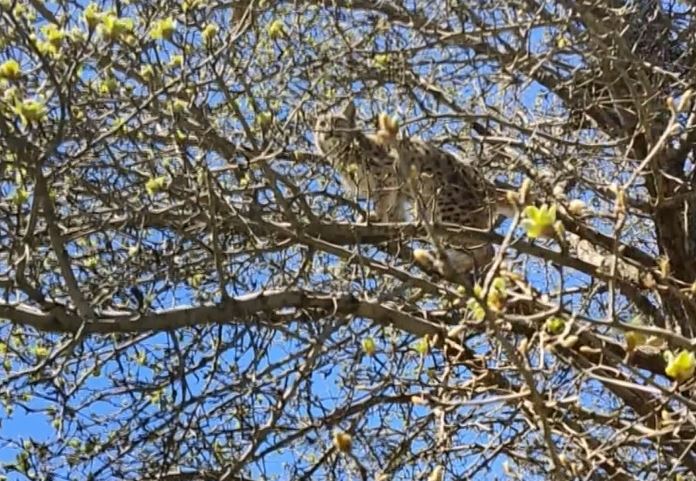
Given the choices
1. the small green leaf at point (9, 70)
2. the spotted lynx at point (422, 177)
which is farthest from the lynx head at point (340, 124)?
the small green leaf at point (9, 70)

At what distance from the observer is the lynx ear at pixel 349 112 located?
4.95 metres

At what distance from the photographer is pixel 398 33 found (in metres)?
5.16

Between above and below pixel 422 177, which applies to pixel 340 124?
above

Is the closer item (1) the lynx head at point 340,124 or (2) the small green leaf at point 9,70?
(2) the small green leaf at point 9,70

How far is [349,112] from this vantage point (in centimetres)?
502

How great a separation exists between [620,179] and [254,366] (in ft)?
7.37

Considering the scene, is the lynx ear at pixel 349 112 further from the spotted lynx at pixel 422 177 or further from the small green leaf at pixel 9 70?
the small green leaf at pixel 9 70

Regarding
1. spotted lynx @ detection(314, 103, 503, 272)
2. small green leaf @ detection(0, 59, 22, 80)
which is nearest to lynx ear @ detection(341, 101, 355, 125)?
spotted lynx @ detection(314, 103, 503, 272)

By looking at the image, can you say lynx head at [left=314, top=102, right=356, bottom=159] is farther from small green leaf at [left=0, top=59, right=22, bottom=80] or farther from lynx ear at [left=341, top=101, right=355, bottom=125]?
small green leaf at [left=0, top=59, right=22, bottom=80]

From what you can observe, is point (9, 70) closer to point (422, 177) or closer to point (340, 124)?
point (422, 177)

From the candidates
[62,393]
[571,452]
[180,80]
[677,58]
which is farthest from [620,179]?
[62,393]

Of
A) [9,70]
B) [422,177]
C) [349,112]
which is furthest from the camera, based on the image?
[349,112]

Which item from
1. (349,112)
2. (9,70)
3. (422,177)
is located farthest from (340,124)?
(9,70)

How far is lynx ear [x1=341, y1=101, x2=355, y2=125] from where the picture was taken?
495cm
